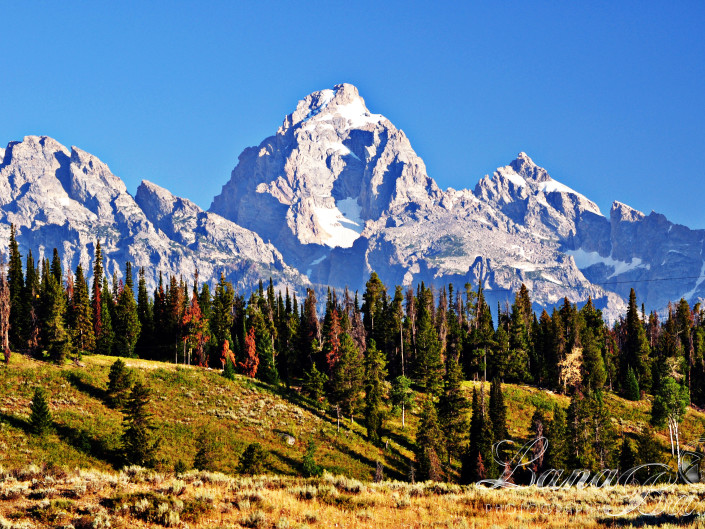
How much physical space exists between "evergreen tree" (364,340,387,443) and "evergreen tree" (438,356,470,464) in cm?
826

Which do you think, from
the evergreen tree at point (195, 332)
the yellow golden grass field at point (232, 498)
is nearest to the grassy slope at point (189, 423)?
the yellow golden grass field at point (232, 498)

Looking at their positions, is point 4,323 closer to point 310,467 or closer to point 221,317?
point 310,467

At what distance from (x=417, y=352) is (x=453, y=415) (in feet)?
82.4

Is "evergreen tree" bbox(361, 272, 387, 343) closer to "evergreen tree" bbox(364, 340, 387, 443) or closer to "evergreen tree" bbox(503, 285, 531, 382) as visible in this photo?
"evergreen tree" bbox(364, 340, 387, 443)

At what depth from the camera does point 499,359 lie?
112875 mm

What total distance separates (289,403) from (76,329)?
31.0m

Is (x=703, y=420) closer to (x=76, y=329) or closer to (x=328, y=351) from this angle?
(x=328, y=351)

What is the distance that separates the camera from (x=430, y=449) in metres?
70.3

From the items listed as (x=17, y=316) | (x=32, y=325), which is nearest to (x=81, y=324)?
(x=32, y=325)

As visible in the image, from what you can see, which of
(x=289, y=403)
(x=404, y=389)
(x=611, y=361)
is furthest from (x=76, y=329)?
(x=611, y=361)

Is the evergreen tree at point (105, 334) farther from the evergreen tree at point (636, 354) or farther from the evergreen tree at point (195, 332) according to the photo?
the evergreen tree at point (636, 354)

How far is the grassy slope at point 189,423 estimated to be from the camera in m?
55.7

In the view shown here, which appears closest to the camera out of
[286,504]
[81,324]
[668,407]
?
[286,504]

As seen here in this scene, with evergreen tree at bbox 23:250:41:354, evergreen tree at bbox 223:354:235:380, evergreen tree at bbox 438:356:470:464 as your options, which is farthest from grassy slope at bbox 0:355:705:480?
evergreen tree at bbox 438:356:470:464
